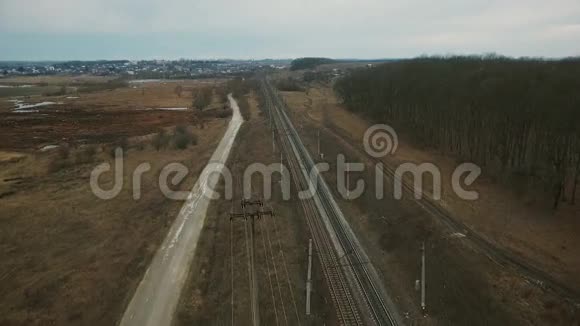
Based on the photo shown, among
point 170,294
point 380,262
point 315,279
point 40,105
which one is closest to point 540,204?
point 380,262

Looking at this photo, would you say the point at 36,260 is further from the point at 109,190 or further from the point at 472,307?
the point at 472,307

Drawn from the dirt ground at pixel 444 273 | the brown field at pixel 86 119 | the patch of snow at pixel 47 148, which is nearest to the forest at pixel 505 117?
the dirt ground at pixel 444 273

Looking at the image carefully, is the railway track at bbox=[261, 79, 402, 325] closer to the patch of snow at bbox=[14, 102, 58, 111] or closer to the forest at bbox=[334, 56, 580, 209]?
the forest at bbox=[334, 56, 580, 209]

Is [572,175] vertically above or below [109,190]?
above

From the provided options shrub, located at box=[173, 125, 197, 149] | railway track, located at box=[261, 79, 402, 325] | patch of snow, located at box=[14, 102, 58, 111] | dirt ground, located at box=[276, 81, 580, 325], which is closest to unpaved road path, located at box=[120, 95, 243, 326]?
railway track, located at box=[261, 79, 402, 325]

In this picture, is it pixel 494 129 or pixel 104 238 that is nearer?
pixel 104 238
